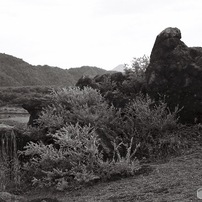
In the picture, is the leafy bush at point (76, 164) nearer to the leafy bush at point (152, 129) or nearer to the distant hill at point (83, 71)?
the leafy bush at point (152, 129)

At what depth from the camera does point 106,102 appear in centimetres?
931

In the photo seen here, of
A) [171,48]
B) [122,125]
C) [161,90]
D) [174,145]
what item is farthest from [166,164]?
[171,48]

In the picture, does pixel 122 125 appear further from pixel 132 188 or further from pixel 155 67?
pixel 132 188

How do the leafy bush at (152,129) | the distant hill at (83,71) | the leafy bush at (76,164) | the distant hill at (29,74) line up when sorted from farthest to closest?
the distant hill at (83,71), the distant hill at (29,74), the leafy bush at (152,129), the leafy bush at (76,164)

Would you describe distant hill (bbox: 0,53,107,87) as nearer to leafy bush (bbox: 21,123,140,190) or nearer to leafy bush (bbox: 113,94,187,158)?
leafy bush (bbox: 113,94,187,158)

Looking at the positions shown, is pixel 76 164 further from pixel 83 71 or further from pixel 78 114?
pixel 83 71

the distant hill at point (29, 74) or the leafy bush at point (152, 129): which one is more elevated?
the distant hill at point (29, 74)

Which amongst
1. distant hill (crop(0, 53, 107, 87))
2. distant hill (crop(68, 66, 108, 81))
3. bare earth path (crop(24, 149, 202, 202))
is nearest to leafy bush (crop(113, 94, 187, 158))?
bare earth path (crop(24, 149, 202, 202))

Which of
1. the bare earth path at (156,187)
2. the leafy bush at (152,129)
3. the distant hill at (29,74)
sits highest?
the distant hill at (29,74)

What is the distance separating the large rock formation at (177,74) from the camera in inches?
347

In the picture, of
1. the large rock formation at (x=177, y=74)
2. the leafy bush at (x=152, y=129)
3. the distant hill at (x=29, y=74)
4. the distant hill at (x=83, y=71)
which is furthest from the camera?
the distant hill at (x=83, y=71)

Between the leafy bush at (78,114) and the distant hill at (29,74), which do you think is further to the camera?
the distant hill at (29,74)

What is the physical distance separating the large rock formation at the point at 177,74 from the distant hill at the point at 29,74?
37.1 metres

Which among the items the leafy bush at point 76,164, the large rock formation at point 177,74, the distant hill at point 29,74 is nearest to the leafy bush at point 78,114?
the leafy bush at point 76,164
